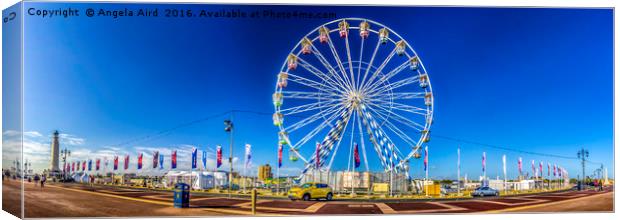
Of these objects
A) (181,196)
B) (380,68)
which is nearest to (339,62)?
(380,68)

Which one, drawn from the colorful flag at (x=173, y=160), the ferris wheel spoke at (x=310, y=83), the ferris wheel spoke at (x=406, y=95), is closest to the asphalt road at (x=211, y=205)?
the colorful flag at (x=173, y=160)

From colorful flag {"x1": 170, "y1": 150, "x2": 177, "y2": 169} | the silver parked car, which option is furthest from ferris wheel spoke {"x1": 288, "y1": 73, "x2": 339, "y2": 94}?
the silver parked car

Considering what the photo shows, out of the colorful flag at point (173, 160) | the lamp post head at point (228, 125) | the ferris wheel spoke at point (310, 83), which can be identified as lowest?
the colorful flag at point (173, 160)

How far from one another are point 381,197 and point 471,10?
29.9 feet

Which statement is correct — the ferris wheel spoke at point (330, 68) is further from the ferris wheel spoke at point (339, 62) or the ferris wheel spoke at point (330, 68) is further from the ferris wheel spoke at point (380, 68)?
the ferris wheel spoke at point (380, 68)

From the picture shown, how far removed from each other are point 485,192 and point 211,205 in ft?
41.9

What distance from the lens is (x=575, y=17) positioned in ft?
82.2

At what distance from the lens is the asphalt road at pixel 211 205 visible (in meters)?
22.4

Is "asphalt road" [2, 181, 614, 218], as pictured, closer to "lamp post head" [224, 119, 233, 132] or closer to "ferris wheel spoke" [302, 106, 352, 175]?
"lamp post head" [224, 119, 233, 132]

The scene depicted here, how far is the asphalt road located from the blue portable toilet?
29cm

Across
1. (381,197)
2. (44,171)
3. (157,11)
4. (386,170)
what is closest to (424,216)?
(381,197)

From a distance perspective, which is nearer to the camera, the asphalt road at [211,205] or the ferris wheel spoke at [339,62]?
the asphalt road at [211,205]

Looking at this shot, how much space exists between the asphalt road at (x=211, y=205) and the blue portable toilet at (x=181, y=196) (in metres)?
0.29

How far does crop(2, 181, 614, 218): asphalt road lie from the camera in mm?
22375
